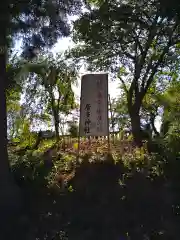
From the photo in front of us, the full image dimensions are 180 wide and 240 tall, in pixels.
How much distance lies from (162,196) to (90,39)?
7019mm

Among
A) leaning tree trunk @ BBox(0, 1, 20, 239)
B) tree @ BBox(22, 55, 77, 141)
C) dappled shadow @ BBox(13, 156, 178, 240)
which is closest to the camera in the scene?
dappled shadow @ BBox(13, 156, 178, 240)

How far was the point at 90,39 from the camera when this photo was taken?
11383 mm

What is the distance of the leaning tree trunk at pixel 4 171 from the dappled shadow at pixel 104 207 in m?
0.30

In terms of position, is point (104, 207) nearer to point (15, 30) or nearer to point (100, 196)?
point (100, 196)

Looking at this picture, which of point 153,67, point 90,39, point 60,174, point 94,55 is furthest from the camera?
point 153,67

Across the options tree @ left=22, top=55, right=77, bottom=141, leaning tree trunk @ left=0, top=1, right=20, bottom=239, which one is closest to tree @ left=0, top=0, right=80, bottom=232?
leaning tree trunk @ left=0, top=1, right=20, bottom=239

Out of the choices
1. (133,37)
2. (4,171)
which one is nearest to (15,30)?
(4,171)

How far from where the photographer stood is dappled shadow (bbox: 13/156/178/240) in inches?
190

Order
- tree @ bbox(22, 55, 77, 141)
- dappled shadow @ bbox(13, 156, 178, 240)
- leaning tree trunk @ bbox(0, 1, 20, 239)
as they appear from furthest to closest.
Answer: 1. tree @ bbox(22, 55, 77, 141)
2. leaning tree trunk @ bbox(0, 1, 20, 239)
3. dappled shadow @ bbox(13, 156, 178, 240)

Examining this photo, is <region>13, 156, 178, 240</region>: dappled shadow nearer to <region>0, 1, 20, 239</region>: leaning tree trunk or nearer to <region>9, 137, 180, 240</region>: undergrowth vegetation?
<region>9, 137, 180, 240</region>: undergrowth vegetation

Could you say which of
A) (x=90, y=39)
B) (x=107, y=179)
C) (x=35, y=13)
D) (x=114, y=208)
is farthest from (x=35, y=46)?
(x=90, y=39)

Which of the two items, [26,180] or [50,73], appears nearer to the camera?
[26,180]

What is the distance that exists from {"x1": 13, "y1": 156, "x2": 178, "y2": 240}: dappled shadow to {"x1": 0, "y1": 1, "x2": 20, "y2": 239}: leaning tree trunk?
30cm

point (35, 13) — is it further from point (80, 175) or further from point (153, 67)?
point (153, 67)
